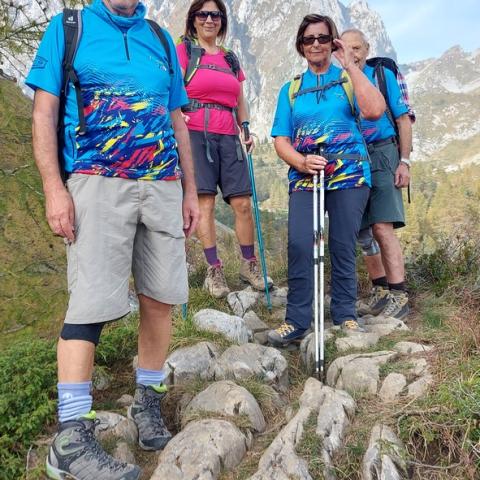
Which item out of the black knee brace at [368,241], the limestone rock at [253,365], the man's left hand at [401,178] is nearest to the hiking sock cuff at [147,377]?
the limestone rock at [253,365]

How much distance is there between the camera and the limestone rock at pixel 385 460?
260cm

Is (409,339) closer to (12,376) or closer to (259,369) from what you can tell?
(259,369)

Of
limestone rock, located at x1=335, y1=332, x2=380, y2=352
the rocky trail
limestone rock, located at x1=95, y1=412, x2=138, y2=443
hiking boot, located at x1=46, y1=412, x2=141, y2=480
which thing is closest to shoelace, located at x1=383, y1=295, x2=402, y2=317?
the rocky trail

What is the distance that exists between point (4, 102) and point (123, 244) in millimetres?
3866

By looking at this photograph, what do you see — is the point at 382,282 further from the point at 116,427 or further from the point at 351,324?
the point at 116,427

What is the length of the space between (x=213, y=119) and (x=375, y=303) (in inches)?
116

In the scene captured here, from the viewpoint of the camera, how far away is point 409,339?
4371 millimetres

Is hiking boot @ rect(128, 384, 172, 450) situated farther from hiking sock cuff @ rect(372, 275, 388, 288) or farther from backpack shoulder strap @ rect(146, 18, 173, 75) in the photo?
hiking sock cuff @ rect(372, 275, 388, 288)

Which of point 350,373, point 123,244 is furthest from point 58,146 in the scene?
point 350,373

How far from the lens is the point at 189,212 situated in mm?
3461

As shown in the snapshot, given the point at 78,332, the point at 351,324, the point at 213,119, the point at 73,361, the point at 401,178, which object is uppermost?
the point at 213,119

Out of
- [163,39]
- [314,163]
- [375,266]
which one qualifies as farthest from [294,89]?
[375,266]

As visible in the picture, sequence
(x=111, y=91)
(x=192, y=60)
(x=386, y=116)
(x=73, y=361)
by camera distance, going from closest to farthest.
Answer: (x=73, y=361)
(x=111, y=91)
(x=192, y=60)
(x=386, y=116)

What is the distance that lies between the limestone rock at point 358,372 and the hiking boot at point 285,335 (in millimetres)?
791
